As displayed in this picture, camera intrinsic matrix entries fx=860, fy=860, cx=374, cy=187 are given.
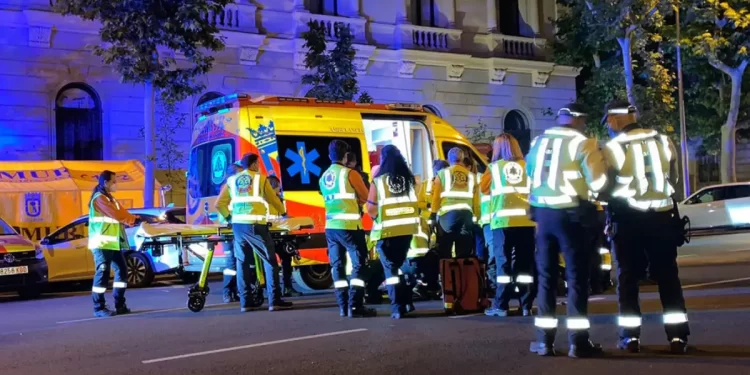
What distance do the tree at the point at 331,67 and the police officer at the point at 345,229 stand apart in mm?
11938

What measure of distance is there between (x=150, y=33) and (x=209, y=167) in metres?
6.02

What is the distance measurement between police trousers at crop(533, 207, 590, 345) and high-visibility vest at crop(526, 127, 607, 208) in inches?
3.9

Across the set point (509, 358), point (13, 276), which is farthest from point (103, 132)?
point (509, 358)

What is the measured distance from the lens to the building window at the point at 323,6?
23.8m

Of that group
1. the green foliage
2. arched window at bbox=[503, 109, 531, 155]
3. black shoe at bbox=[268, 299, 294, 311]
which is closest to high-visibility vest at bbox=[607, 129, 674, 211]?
black shoe at bbox=[268, 299, 294, 311]

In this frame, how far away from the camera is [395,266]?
8758 millimetres

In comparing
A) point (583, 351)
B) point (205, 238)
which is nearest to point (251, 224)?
point (205, 238)

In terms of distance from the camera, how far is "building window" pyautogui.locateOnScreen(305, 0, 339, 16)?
936 inches

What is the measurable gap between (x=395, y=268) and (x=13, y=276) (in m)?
7.06

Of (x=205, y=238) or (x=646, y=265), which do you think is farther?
(x=205, y=238)

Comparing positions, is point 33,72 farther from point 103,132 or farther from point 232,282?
point 232,282

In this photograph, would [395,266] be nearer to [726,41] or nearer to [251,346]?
[251,346]

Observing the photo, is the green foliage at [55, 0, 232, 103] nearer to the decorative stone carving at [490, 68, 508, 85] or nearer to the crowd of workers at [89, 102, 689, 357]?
the crowd of workers at [89, 102, 689, 357]

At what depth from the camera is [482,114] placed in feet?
87.8
